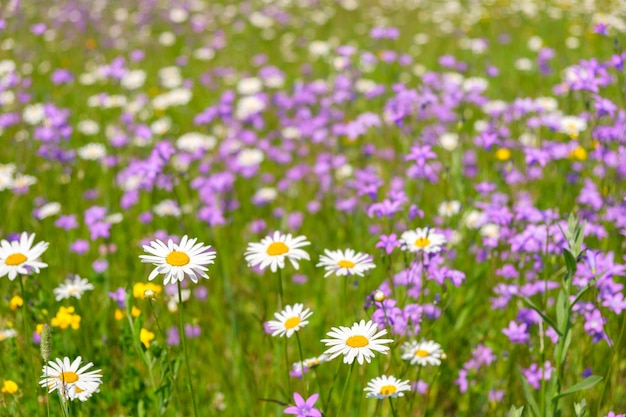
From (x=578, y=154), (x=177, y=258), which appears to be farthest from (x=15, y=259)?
(x=578, y=154)

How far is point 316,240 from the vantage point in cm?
400

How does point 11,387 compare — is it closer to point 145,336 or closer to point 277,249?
point 145,336

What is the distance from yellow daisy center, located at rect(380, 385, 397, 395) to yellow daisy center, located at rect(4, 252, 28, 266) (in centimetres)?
125

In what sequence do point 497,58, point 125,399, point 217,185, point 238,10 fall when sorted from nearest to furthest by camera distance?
point 125,399, point 217,185, point 497,58, point 238,10

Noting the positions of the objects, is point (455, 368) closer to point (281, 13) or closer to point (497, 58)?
point (497, 58)

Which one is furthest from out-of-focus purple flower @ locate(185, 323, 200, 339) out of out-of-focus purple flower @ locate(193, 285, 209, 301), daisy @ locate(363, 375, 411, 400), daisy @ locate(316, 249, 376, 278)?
daisy @ locate(363, 375, 411, 400)

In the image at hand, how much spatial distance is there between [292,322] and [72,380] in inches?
25.4

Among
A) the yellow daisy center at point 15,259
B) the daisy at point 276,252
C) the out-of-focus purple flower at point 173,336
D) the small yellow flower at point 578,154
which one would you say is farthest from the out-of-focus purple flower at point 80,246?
the small yellow flower at point 578,154

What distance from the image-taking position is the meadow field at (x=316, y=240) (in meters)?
2.10

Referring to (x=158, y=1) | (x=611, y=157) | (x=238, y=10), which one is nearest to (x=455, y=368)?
(x=611, y=157)

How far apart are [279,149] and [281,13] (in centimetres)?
479

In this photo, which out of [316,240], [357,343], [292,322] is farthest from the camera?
[316,240]

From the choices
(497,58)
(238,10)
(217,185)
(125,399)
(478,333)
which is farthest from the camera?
(238,10)

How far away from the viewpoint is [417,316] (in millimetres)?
2215
